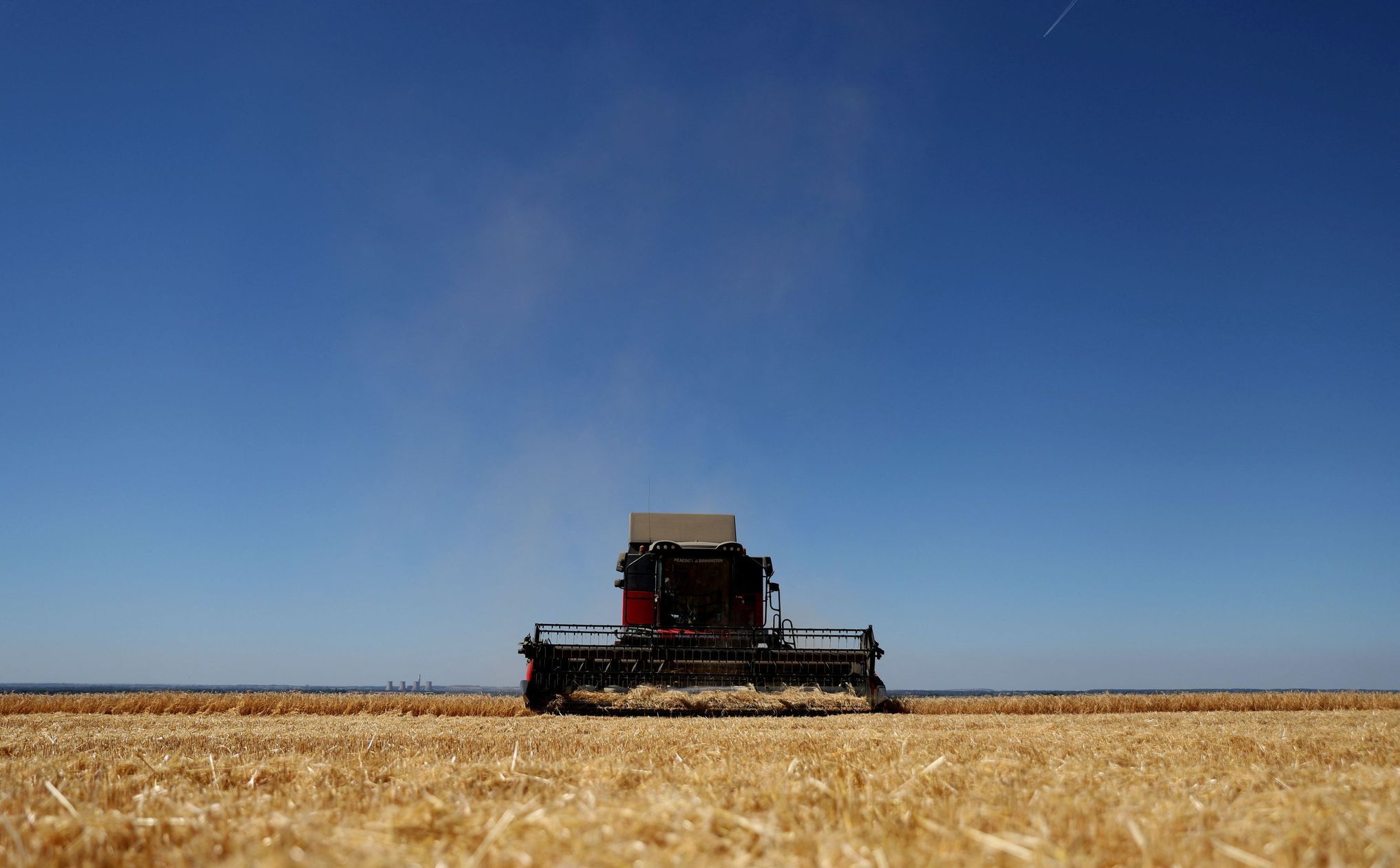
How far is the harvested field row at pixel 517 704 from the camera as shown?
451 inches

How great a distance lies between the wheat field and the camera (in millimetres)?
1898

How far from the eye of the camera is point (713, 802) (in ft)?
8.25

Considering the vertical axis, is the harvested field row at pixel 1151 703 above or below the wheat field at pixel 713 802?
below

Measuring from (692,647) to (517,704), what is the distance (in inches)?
111

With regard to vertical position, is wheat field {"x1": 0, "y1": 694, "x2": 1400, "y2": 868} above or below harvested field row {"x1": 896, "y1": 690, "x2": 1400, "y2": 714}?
above

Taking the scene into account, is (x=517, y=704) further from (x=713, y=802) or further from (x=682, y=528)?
(x=713, y=802)

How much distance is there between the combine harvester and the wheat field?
21.9 ft

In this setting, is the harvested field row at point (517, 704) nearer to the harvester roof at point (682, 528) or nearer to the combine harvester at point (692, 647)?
the combine harvester at point (692, 647)

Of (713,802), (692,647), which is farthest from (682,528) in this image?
(713,802)

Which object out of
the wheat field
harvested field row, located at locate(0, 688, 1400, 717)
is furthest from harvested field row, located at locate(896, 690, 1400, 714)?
the wheat field

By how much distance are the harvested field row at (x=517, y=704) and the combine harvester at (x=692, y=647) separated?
30cm

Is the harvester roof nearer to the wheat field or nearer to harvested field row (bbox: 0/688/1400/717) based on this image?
harvested field row (bbox: 0/688/1400/717)

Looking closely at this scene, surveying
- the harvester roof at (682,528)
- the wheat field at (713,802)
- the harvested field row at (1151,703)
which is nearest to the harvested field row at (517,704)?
the harvested field row at (1151,703)

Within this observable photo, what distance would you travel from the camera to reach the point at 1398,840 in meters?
1.94
